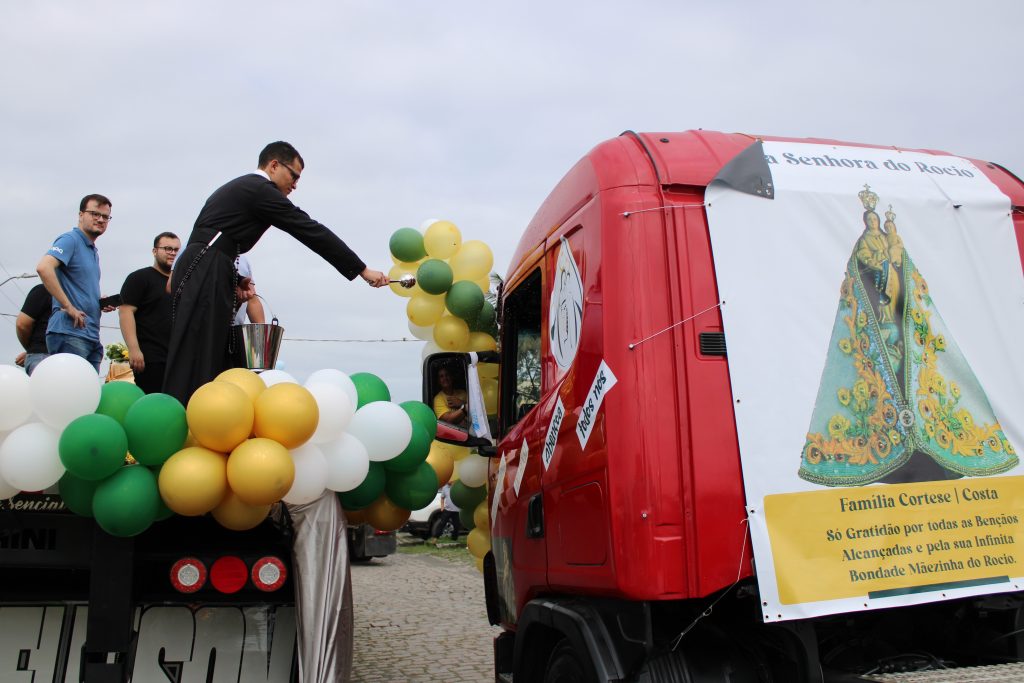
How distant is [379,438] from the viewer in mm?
3617

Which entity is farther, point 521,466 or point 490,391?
point 490,391

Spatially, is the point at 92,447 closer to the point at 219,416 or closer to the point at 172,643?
the point at 219,416

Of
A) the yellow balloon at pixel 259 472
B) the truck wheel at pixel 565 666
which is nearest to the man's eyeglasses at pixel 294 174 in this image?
the yellow balloon at pixel 259 472

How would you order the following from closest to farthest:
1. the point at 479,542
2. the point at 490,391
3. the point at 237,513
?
the point at 237,513
the point at 490,391
the point at 479,542

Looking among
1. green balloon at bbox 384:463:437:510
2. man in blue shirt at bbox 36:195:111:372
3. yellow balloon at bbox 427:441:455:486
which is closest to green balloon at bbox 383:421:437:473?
green balloon at bbox 384:463:437:510

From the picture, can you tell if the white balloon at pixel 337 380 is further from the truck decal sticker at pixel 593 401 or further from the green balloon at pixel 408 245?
the green balloon at pixel 408 245

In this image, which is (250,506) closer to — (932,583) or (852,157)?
(932,583)

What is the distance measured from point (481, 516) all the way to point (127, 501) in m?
2.93

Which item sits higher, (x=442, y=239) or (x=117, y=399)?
(x=442, y=239)

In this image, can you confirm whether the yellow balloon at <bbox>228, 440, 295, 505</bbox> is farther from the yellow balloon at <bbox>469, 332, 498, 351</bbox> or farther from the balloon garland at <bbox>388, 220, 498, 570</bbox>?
the yellow balloon at <bbox>469, 332, 498, 351</bbox>

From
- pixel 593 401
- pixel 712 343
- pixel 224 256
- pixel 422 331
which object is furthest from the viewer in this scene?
pixel 422 331

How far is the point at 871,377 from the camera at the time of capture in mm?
2818

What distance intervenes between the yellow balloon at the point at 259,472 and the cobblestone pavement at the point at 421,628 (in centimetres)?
389

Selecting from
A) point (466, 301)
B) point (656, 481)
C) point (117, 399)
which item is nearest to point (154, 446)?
point (117, 399)
